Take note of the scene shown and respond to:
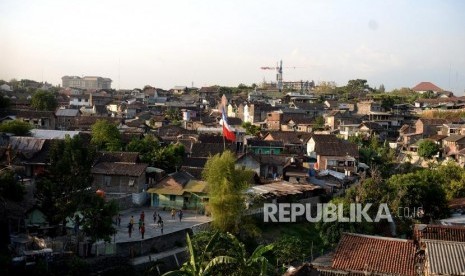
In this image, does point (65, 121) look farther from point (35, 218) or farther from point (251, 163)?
point (35, 218)

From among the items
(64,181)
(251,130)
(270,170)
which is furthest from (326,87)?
(64,181)

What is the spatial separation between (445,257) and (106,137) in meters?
26.0

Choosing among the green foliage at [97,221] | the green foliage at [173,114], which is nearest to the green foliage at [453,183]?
the green foliage at [97,221]

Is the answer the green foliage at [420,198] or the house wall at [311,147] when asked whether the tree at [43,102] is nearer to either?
the house wall at [311,147]

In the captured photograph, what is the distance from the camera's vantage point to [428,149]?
141 feet

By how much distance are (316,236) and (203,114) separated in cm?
4288

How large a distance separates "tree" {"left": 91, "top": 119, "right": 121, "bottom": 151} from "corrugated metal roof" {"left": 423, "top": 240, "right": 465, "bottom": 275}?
23.9 meters

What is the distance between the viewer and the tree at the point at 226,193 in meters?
22.1

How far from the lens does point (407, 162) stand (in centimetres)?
4156

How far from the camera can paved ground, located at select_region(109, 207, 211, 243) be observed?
2102 cm

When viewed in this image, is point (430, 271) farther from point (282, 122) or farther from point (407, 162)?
point (282, 122)

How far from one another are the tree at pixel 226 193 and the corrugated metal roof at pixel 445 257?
384 inches

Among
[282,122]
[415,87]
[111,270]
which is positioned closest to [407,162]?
[282,122]

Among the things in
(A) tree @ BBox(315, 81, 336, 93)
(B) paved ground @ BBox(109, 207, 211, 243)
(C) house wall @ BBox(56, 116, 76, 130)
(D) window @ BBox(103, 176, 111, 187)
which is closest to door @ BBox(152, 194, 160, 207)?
(B) paved ground @ BBox(109, 207, 211, 243)
